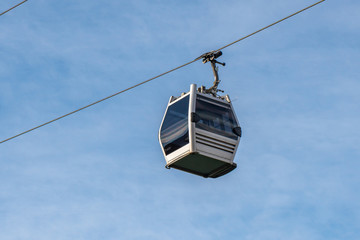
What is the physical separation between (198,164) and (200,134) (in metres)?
0.78

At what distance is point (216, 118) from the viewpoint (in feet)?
66.3

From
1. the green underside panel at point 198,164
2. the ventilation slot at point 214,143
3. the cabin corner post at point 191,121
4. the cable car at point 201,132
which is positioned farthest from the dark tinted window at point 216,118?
the green underside panel at point 198,164

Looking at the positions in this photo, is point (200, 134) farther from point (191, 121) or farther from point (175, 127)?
point (175, 127)

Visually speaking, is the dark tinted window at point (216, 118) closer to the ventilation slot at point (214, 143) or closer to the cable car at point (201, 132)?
the cable car at point (201, 132)

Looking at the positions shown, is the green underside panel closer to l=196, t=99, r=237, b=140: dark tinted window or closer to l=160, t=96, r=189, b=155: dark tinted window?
l=160, t=96, r=189, b=155: dark tinted window

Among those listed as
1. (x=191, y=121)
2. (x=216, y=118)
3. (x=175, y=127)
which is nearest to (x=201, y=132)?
(x=191, y=121)

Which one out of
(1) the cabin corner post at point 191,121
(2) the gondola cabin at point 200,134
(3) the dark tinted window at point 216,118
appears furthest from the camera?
(3) the dark tinted window at point 216,118

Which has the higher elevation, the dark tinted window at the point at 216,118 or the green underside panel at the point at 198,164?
the dark tinted window at the point at 216,118

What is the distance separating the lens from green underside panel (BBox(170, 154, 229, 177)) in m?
19.5

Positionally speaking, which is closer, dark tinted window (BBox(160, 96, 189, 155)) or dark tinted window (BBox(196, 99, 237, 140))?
dark tinted window (BBox(160, 96, 189, 155))

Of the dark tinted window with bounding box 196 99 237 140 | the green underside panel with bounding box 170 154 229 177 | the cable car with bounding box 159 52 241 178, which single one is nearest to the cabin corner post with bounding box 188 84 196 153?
the cable car with bounding box 159 52 241 178

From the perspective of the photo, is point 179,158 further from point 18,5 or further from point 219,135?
point 18,5

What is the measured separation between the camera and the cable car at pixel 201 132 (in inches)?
768

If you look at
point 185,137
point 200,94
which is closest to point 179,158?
point 185,137
